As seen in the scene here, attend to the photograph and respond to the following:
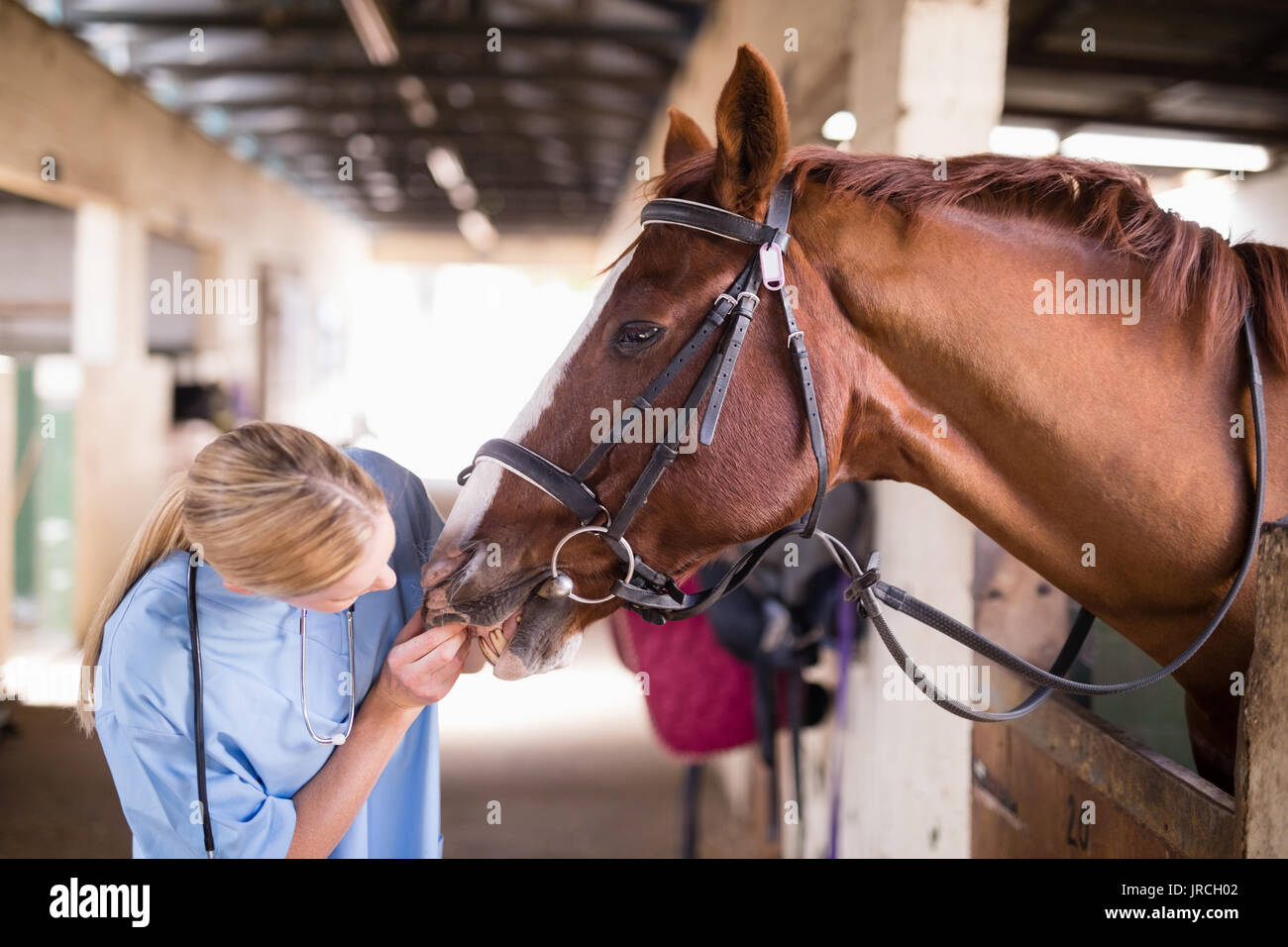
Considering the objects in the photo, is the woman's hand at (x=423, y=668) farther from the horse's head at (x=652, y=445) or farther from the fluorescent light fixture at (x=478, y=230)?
the fluorescent light fixture at (x=478, y=230)

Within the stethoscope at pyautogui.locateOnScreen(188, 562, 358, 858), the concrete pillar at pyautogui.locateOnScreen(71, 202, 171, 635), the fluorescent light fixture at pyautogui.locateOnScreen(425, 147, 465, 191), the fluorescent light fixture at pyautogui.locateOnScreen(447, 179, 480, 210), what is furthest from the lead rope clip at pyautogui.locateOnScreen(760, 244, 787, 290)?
the fluorescent light fixture at pyautogui.locateOnScreen(447, 179, 480, 210)

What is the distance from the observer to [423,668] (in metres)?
1.22

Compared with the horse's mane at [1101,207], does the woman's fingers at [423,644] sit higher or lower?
lower

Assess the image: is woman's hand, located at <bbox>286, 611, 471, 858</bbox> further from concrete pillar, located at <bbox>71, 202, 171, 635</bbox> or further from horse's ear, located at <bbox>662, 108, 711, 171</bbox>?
concrete pillar, located at <bbox>71, 202, 171, 635</bbox>

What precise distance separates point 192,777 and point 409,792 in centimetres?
42

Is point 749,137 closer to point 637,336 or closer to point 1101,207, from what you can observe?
point 637,336

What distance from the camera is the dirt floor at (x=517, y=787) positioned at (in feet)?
11.8

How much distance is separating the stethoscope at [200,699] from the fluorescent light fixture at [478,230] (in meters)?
14.0

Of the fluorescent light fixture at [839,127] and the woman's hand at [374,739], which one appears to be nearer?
the woman's hand at [374,739]

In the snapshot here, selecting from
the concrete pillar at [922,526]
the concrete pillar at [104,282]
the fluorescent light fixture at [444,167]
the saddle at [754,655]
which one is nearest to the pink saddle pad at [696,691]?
the saddle at [754,655]

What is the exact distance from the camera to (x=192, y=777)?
113cm

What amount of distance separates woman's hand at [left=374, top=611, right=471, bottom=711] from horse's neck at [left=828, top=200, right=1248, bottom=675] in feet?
2.41

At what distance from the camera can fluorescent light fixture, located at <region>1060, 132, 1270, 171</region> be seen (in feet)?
18.0

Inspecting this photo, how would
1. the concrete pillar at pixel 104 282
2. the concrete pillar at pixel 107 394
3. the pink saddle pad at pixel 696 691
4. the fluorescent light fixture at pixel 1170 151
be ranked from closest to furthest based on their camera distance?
the pink saddle pad at pixel 696 691, the fluorescent light fixture at pixel 1170 151, the concrete pillar at pixel 107 394, the concrete pillar at pixel 104 282
